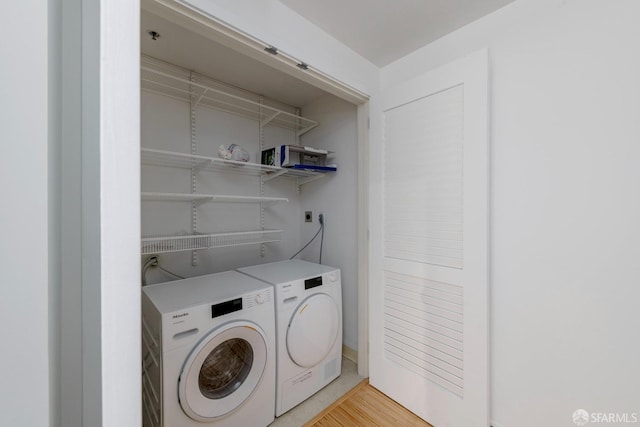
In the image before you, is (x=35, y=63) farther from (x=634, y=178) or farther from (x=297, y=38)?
(x=634, y=178)

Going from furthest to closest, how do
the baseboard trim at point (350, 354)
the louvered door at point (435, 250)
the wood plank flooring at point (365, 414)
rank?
the baseboard trim at point (350, 354) < the wood plank flooring at point (365, 414) < the louvered door at point (435, 250)

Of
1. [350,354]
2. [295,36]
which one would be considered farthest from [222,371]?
[295,36]

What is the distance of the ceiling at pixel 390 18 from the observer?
1.36m

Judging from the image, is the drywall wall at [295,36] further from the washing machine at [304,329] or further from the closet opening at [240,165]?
the washing machine at [304,329]

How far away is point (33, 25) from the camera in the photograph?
0.25 metres

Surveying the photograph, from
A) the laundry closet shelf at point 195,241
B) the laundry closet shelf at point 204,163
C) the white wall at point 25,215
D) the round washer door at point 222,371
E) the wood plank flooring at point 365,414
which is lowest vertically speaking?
the wood plank flooring at point 365,414

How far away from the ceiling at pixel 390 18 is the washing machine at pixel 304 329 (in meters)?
1.65

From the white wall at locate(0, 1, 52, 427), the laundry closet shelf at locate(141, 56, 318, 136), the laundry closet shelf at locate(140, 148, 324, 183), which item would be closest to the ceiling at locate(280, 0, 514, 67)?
the laundry closet shelf at locate(141, 56, 318, 136)

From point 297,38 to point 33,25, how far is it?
1468mm

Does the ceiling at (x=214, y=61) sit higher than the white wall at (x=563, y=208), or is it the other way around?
the ceiling at (x=214, y=61)

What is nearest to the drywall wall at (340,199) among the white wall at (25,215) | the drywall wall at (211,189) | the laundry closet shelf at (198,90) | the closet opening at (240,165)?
the closet opening at (240,165)

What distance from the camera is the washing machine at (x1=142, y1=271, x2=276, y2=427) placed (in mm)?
1168

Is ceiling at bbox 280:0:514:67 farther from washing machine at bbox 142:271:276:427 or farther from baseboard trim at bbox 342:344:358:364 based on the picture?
baseboard trim at bbox 342:344:358:364

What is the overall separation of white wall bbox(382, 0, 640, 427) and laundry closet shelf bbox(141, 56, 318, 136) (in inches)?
63.3
